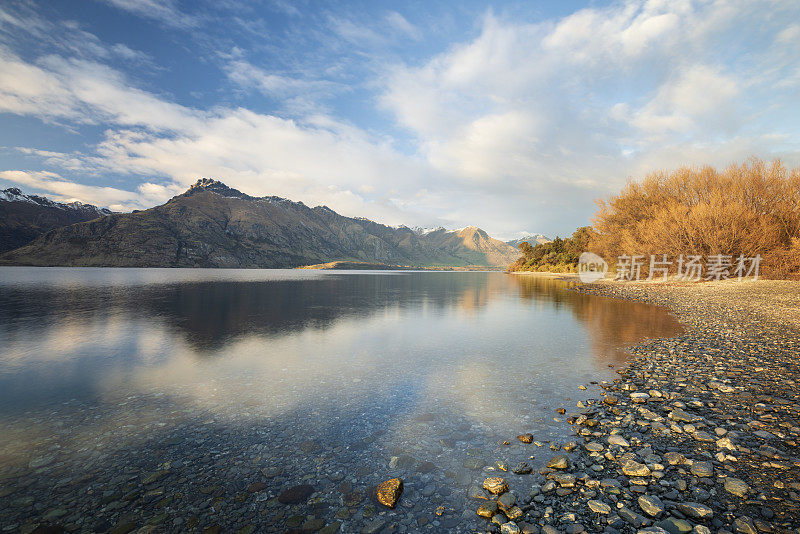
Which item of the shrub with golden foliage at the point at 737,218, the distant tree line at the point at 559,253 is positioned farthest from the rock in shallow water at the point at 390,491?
the distant tree line at the point at 559,253

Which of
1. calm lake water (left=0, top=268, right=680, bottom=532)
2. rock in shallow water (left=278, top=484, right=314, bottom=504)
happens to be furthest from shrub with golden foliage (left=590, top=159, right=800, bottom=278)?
rock in shallow water (left=278, top=484, right=314, bottom=504)

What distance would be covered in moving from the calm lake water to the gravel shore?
3.22ft

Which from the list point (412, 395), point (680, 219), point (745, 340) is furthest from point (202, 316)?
point (680, 219)

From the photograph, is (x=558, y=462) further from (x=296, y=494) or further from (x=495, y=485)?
(x=296, y=494)

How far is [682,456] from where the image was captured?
8188 millimetres

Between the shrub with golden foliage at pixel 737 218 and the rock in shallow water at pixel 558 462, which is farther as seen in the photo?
the shrub with golden foliage at pixel 737 218

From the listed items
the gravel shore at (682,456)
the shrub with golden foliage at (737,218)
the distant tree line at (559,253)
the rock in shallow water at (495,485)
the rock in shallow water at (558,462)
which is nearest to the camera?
the gravel shore at (682,456)

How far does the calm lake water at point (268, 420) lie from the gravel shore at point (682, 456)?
0.98 meters

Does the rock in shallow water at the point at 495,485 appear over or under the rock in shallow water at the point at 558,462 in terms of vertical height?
under

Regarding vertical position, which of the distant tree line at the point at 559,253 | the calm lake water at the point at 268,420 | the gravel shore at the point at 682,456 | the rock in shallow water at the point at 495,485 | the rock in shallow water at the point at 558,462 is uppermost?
the distant tree line at the point at 559,253

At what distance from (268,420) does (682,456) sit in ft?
38.5

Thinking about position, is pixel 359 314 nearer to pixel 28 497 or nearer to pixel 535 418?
pixel 535 418

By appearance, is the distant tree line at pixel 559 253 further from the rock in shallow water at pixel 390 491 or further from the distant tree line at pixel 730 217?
the rock in shallow water at pixel 390 491

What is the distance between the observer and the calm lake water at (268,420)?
698 centimetres
